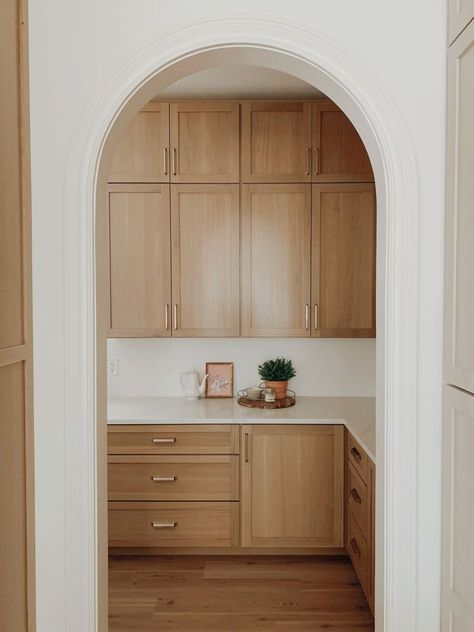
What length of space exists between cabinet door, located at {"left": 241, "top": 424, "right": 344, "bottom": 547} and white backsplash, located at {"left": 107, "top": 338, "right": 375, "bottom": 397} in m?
0.56

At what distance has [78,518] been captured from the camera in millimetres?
1497

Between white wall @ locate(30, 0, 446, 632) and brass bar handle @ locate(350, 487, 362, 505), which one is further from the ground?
white wall @ locate(30, 0, 446, 632)

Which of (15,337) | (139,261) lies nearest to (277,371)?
(139,261)

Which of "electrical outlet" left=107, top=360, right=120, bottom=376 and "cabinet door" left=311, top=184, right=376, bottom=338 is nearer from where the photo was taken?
"cabinet door" left=311, top=184, right=376, bottom=338

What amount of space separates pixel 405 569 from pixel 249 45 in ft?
4.75

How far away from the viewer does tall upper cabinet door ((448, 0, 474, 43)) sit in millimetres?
1322

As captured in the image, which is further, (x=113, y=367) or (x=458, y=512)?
(x=113, y=367)

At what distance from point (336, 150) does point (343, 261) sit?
2.07 ft

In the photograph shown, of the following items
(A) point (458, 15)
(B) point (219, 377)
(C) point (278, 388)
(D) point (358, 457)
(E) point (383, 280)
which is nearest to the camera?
(A) point (458, 15)

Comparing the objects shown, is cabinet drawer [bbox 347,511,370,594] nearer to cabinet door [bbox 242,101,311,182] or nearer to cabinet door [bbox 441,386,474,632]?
cabinet door [bbox 441,386,474,632]

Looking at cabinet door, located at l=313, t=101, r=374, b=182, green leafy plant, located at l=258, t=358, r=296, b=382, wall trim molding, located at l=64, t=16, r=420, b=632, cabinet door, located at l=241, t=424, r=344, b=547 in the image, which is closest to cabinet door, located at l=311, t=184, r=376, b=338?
cabinet door, located at l=313, t=101, r=374, b=182

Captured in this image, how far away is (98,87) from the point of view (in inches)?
58.2

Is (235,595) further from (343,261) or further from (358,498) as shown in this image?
(343,261)

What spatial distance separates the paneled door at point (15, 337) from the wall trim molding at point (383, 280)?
0.25 metres
